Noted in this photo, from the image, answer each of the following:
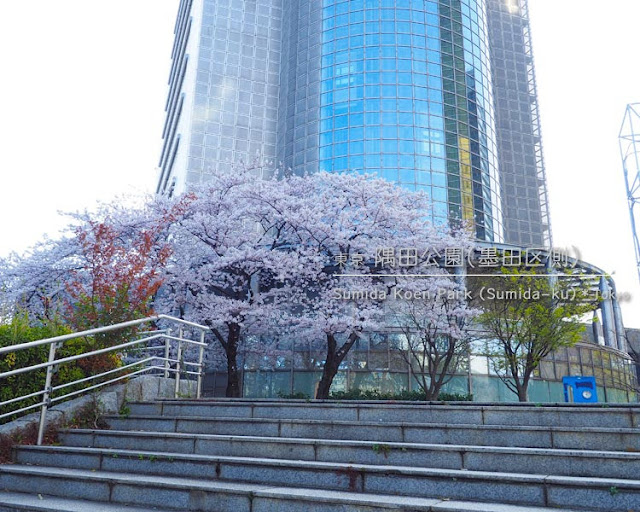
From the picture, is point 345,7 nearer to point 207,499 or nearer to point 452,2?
point 452,2

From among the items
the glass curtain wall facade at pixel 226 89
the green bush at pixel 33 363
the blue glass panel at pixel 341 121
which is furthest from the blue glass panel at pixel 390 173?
the green bush at pixel 33 363

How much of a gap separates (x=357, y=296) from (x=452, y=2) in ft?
157

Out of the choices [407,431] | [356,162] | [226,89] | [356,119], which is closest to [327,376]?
[407,431]

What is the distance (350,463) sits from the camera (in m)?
6.36

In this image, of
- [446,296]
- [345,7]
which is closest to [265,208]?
[446,296]

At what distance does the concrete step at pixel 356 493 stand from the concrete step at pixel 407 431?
47.4 inches

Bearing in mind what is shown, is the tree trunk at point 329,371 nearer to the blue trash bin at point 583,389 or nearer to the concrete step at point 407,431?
the blue trash bin at point 583,389

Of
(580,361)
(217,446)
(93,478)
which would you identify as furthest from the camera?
(580,361)

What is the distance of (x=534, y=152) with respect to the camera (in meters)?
78.3

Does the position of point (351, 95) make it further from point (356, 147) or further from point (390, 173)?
point (390, 173)

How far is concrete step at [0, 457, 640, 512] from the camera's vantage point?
488 cm

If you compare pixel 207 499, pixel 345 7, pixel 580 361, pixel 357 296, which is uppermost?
pixel 345 7

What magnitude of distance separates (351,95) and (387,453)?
5356 cm

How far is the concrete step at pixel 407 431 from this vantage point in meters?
6.08
